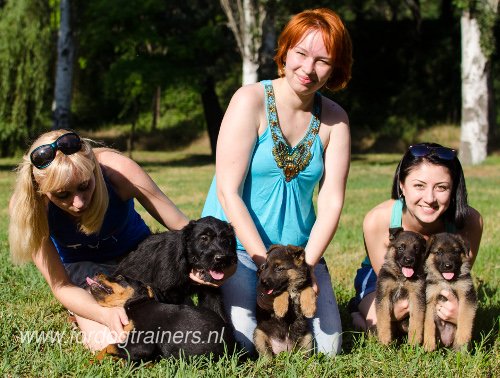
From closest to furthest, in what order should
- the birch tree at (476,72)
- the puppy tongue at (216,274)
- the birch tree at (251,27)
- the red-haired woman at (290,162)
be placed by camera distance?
the puppy tongue at (216,274), the red-haired woman at (290,162), the birch tree at (476,72), the birch tree at (251,27)

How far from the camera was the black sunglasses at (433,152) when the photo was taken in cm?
473

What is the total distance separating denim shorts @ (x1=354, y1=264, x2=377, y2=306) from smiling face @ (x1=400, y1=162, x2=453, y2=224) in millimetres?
846

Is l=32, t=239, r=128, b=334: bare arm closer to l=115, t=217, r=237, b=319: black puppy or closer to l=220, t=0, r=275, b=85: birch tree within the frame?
l=115, t=217, r=237, b=319: black puppy

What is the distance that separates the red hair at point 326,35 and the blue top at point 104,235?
5.23 ft

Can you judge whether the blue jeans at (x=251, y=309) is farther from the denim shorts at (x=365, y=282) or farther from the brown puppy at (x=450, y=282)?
the brown puppy at (x=450, y=282)

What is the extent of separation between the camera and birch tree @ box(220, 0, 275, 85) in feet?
71.2

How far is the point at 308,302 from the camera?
14.1ft

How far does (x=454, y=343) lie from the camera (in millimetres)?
4535

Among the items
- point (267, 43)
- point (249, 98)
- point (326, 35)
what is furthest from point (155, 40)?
point (326, 35)

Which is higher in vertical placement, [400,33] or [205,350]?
[400,33]

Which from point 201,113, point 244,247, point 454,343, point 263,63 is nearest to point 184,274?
point 244,247

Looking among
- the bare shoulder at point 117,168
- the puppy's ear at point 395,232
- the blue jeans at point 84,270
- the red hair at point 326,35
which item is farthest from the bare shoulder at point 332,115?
the blue jeans at point 84,270

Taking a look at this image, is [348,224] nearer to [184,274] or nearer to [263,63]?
[184,274]

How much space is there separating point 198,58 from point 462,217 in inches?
961
